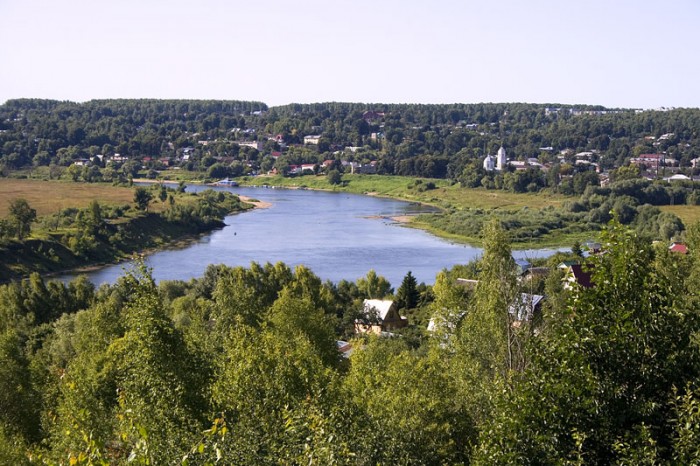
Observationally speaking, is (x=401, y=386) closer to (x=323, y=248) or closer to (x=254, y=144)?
(x=323, y=248)

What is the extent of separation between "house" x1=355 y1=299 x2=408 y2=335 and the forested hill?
142 feet

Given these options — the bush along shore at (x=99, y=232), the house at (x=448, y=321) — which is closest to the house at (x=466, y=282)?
the house at (x=448, y=321)

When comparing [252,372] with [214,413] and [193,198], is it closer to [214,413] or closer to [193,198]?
[214,413]

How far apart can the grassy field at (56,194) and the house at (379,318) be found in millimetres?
23875

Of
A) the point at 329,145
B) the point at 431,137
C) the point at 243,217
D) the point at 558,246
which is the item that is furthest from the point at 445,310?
the point at 431,137

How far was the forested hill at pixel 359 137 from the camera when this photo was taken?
76.6m

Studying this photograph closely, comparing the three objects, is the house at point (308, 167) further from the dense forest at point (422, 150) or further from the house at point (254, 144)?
the house at point (254, 144)

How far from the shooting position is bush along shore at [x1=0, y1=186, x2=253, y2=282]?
3028 cm

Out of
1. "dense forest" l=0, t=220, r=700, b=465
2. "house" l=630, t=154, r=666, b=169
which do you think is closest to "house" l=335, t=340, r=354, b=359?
"dense forest" l=0, t=220, r=700, b=465

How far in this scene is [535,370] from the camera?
466 cm

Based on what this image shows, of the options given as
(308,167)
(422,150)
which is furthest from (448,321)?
(422,150)

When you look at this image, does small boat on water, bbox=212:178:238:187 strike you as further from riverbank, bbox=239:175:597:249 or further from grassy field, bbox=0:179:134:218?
grassy field, bbox=0:179:134:218

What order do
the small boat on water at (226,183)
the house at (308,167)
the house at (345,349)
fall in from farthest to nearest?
1. the house at (308,167)
2. the small boat on water at (226,183)
3. the house at (345,349)

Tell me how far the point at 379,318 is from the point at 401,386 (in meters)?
11.8
